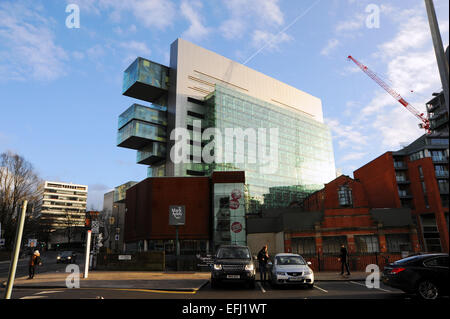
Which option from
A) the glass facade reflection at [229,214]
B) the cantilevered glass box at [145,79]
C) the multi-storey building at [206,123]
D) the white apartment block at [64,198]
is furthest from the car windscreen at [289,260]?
the white apartment block at [64,198]

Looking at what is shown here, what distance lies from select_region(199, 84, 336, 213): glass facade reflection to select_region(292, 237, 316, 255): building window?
37690 millimetres

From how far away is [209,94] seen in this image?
77312 millimetres

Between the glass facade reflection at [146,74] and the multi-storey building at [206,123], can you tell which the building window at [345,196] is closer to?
the multi-storey building at [206,123]

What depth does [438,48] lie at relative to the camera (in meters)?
4.25

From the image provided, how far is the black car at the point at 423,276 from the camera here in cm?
→ 936

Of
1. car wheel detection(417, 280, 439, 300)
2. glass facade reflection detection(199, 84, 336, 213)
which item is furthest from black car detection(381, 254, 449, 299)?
glass facade reflection detection(199, 84, 336, 213)

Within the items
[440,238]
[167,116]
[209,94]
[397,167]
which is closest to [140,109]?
[167,116]

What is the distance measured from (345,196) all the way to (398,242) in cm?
2226

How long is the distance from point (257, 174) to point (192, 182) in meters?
35.1

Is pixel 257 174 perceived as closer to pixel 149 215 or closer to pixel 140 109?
pixel 140 109

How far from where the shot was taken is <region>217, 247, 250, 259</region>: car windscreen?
14.6 metres

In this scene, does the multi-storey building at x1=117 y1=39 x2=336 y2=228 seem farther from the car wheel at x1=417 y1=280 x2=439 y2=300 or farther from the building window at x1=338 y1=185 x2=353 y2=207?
the car wheel at x1=417 y1=280 x2=439 y2=300
